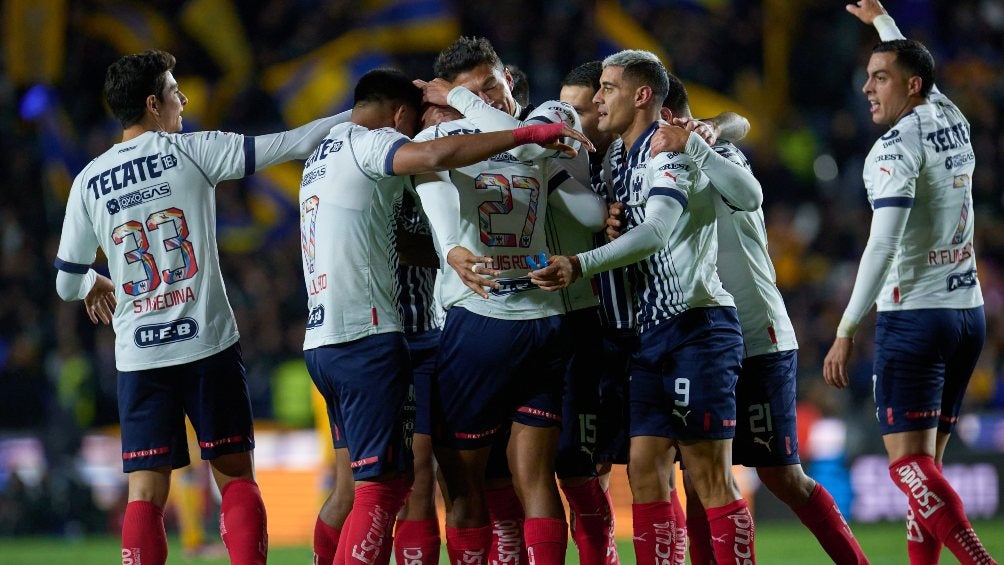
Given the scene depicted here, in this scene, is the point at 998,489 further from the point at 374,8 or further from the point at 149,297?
the point at 374,8

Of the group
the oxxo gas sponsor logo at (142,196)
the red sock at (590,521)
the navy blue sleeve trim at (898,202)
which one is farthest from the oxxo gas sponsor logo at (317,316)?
the navy blue sleeve trim at (898,202)

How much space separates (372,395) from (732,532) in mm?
1809

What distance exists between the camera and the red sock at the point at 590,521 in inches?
248

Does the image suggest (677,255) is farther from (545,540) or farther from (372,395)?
(372,395)

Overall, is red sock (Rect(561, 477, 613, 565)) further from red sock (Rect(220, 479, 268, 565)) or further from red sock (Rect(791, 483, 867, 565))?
red sock (Rect(220, 479, 268, 565))

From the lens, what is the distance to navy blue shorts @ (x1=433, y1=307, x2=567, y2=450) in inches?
226

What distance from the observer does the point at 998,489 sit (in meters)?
12.0

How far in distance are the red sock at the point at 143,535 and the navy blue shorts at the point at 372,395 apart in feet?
3.55

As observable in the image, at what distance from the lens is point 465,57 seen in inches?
243

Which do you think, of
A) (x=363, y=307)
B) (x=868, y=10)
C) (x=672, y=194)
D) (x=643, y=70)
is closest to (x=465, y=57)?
(x=643, y=70)

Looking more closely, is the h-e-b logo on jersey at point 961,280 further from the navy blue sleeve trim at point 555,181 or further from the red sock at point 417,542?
the red sock at point 417,542

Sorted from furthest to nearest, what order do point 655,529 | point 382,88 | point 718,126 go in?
point 718,126
point 382,88
point 655,529

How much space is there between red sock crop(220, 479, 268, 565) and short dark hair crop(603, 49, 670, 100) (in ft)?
9.16

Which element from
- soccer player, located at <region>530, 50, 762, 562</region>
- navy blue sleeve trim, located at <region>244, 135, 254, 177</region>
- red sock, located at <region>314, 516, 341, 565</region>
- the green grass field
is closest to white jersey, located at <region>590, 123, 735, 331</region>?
soccer player, located at <region>530, 50, 762, 562</region>
